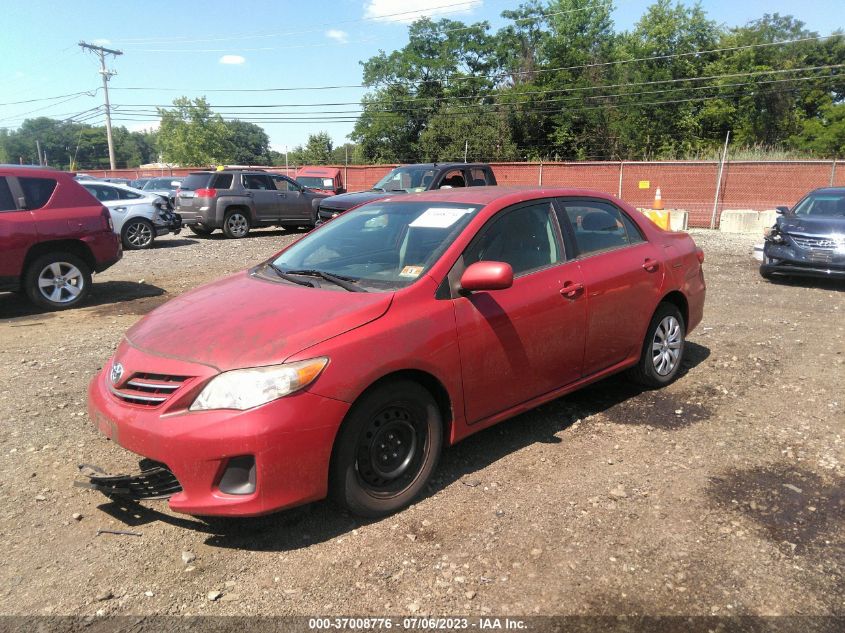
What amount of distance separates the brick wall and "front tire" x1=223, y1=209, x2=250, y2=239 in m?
10.9

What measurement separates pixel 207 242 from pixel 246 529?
14.0m

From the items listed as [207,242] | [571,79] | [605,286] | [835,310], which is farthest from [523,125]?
[605,286]

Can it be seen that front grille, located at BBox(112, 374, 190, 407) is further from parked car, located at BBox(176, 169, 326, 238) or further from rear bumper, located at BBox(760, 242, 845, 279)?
parked car, located at BBox(176, 169, 326, 238)

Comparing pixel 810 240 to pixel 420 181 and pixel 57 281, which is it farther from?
pixel 57 281

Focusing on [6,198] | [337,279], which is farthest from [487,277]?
[6,198]

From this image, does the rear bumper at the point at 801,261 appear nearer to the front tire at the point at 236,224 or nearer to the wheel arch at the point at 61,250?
the wheel arch at the point at 61,250

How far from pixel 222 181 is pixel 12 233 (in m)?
9.40

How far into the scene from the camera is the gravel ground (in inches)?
108

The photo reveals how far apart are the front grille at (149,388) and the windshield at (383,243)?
1.15 metres

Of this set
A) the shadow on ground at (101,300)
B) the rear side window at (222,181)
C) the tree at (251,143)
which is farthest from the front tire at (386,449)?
the tree at (251,143)

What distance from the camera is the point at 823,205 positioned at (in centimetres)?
1043

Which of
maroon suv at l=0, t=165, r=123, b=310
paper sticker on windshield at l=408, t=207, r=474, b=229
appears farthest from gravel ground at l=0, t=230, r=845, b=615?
maroon suv at l=0, t=165, r=123, b=310

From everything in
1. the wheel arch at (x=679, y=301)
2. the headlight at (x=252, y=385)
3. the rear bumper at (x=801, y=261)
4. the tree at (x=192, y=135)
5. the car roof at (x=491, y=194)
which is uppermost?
the tree at (x=192, y=135)

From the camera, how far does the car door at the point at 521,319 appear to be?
3.63 metres
